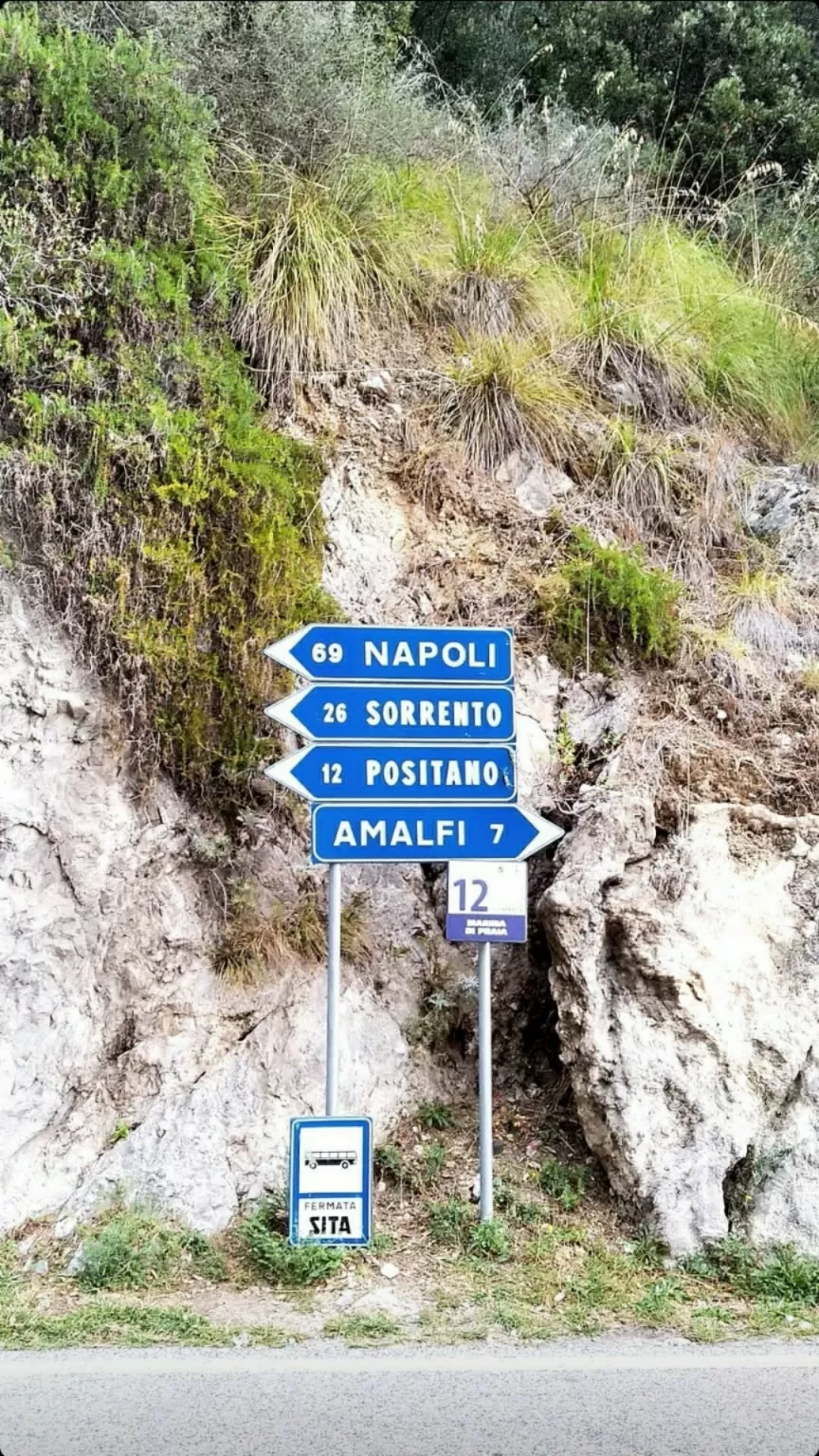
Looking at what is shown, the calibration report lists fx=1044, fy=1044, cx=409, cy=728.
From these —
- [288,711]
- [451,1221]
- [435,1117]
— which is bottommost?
[451,1221]

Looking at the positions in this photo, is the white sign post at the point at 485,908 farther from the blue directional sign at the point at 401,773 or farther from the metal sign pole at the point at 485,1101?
the blue directional sign at the point at 401,773

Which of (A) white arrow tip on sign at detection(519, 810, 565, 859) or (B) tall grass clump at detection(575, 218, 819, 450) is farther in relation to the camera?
(B) tall grass clump at detection(575, 218, 819, 450)

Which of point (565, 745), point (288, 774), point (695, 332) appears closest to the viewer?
point (288, 774)

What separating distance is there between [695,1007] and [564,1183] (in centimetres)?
115

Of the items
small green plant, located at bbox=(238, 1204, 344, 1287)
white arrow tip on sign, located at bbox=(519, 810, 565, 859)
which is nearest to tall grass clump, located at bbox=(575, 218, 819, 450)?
white arrow tip on sign, located at bbox=(519, 810, 565, 859)

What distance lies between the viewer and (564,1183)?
5.46 meters

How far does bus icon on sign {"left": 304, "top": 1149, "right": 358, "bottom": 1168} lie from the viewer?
4840mm

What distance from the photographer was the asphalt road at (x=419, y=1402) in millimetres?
3521

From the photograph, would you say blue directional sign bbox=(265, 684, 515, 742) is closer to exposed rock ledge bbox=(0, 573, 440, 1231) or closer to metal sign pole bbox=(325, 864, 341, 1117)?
metal sign pole bbox=(325, 864, 341, 1117)

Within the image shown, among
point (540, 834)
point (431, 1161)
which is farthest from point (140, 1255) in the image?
point (540, 834)

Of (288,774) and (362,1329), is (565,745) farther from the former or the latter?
(362,1329)

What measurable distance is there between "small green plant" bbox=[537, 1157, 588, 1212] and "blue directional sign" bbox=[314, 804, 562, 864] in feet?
5.56

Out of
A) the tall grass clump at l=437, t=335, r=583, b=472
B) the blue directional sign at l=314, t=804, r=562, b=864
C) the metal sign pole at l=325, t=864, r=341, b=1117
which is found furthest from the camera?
the tall grass clump at l=437, t=335, r=583, b=472

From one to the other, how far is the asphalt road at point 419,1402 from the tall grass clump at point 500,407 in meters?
5.95
